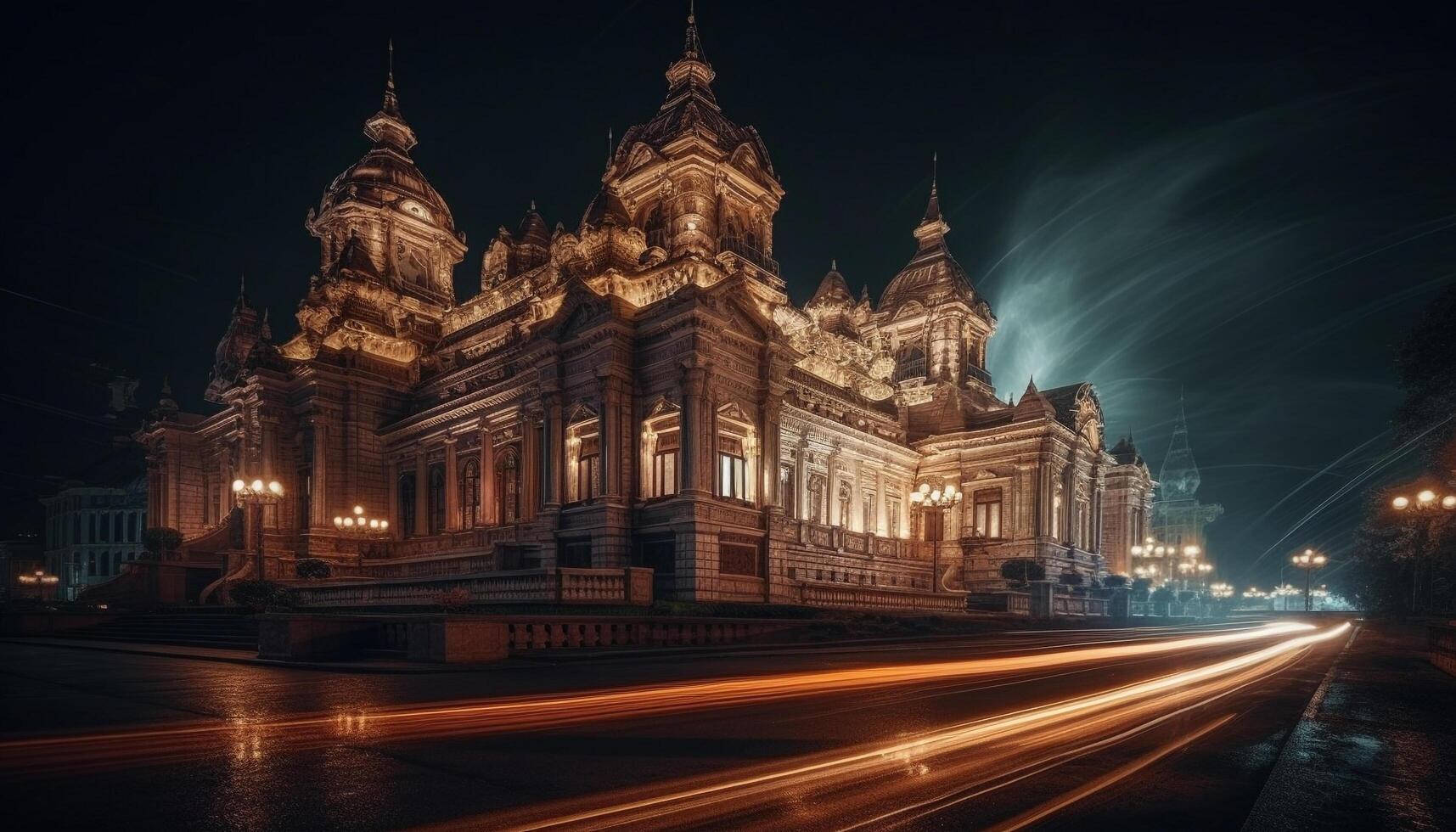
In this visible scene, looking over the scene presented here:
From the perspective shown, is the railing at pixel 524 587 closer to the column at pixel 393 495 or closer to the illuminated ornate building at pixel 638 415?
the illuminated ornate building at pixel 638 415

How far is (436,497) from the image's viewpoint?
45.7 meters

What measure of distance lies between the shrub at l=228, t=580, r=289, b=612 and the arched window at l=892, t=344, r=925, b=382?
50686 mm

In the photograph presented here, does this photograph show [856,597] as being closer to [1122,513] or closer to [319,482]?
[319,482]

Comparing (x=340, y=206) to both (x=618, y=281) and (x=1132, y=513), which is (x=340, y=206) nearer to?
(x=618, y=281)

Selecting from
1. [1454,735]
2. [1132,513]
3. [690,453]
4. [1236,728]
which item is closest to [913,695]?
[1236,728]

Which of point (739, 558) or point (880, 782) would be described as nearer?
point (880, 782)

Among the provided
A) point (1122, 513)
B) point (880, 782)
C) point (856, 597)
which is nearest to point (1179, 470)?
point (1122, 513)

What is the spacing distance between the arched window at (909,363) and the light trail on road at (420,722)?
5602 centimetres

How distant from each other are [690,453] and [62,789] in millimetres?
25832

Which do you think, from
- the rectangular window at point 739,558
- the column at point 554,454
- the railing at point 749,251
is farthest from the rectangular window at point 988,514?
the column at point 554,454

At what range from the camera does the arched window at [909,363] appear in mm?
67500

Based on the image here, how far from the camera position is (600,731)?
25.2ft

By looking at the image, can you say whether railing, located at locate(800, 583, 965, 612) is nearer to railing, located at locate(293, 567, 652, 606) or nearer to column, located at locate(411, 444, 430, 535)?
railing, located at locate(293, 567, 652, 606)

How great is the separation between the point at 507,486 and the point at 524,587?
18.4 m
